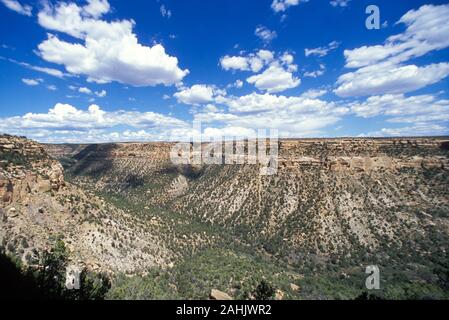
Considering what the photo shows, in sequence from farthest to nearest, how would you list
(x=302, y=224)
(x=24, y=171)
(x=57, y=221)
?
(x=302, y=224)
(x=24, y=171)
(x=57, y=221)

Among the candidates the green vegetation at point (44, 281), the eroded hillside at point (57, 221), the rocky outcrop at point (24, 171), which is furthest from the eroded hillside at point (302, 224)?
the green vegetation at point (44, 281)

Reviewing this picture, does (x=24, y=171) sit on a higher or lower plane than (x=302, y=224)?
higher

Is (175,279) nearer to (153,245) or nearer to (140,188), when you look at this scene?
(153,245)

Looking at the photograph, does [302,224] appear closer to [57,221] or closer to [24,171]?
[57,221]

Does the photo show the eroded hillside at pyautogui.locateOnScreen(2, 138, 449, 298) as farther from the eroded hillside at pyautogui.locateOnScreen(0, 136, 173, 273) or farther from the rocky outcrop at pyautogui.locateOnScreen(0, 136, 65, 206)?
the rocky outcrop at pyautogui.locateOnScreen(0, 136, 65, 206)

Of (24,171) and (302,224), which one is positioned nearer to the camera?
(24,171)

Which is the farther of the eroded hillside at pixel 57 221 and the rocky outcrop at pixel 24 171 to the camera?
the rocky outcrop at pixel 24 171

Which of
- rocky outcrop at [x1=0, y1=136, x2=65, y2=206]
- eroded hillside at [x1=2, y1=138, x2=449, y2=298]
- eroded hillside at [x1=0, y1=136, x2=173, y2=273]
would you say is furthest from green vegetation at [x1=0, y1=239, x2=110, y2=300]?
rocky outcrop at [x1=0, y1=136, x2=65, y2=206]

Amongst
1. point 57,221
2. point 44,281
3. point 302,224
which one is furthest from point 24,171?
point 302,224

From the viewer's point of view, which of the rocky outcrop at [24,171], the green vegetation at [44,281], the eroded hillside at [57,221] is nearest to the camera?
the green vegetation at [44,281]

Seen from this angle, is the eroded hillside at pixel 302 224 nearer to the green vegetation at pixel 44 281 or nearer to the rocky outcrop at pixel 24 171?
the rocky outcrop at pixel 24 171

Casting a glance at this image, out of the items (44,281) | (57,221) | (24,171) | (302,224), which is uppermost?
(24,171)
